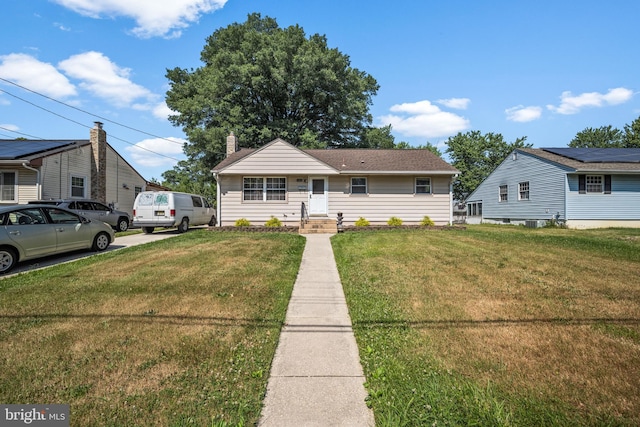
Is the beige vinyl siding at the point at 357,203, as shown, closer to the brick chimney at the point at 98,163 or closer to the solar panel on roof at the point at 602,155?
the solar panel on roof at the point at 602,155

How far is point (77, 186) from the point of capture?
19312 millimetres

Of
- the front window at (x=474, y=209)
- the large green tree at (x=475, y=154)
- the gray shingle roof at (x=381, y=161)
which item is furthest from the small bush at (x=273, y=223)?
the large green tree at (x=475, y=154)

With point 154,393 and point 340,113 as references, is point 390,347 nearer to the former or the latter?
point 154,393

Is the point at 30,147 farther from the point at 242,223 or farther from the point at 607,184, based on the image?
the point at 607,184

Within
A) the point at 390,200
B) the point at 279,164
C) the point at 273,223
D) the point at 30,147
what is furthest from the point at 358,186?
the point at 30,147

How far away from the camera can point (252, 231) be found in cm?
1534

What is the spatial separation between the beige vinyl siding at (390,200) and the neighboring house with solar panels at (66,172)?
1515cm

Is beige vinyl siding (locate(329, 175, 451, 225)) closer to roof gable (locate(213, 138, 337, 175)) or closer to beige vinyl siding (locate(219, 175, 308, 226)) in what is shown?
roof gable (locate(213, 138, 337, 175))

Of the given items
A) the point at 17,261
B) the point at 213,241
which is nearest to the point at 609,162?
the point at 213,241

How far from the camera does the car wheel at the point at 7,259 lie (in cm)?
721

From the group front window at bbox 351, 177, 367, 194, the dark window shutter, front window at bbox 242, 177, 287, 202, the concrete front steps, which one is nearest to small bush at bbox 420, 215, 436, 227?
front window at bbox 351, 177, 367, 194

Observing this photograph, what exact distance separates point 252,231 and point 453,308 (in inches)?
466

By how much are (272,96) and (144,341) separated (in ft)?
97.1

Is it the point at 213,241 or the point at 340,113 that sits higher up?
the point at 340,113
